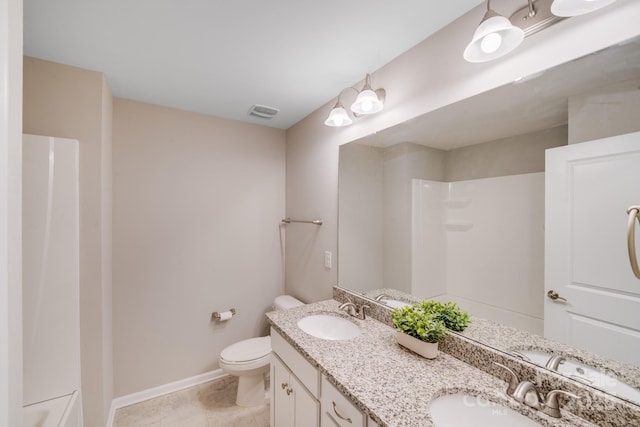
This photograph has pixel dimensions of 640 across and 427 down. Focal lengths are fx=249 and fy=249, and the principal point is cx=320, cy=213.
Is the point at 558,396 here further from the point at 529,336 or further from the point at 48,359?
the point at 48,359

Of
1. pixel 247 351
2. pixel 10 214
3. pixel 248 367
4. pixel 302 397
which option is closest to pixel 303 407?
pixel 302 397

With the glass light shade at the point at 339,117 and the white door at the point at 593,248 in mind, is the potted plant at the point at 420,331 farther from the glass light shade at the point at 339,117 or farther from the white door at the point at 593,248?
the glass light shade at the point at 339,117

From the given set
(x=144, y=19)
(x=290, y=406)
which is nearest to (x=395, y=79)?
(x=144, y=19)

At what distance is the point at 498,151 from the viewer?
1.03m

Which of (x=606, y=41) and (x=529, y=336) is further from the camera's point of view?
(x=529, y=336)

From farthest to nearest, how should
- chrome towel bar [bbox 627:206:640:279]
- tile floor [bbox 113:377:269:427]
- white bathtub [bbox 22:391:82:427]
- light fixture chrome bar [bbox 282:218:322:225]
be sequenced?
light fixture chrome bar [bbox 282:218:322:225] < tile floor [bbox 113:377:269:427] < white bathtub [bbox 22:391:82:427] < chrome towel bar [bbox 627:206:640:279]

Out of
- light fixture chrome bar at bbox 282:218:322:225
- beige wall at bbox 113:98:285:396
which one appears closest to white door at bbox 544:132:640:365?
light fixture chrome bar at bbox 282:218:322:225

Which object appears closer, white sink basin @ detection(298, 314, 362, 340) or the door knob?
the door knob

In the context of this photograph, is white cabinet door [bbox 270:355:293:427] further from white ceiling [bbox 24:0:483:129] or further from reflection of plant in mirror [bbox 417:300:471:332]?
white ceiling [bbox 24:0:483:129]

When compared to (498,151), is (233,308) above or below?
below

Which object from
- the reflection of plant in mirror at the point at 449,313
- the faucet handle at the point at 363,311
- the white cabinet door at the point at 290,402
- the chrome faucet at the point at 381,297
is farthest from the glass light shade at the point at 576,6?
the white cabinet door at the point at 290,402

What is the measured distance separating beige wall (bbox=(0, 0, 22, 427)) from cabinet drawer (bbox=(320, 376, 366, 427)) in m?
0.91

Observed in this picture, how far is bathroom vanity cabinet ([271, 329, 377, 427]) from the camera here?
93cm

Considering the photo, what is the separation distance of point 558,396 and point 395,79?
154 centimetres
